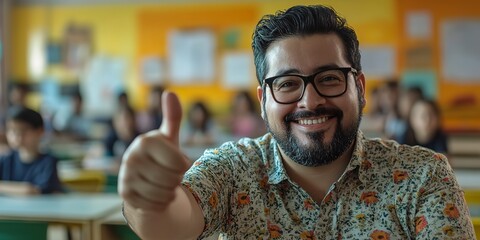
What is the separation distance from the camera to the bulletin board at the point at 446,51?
20.5 ft

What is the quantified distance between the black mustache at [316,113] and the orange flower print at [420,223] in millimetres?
306

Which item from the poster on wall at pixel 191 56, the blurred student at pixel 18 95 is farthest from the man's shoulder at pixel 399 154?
the blurred student at pixel 18 95

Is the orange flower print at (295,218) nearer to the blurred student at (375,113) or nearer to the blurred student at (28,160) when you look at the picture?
the blurred student at (28,160)

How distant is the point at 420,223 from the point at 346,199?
0.19m

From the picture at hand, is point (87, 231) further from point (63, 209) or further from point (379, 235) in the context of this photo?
point (379, 235)

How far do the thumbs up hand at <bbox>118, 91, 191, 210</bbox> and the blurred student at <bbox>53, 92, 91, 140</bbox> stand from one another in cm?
659

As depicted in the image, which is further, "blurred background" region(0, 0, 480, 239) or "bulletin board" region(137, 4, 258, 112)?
"bulletin board" region(137, 4, 258, 112)

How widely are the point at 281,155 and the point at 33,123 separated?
240 centimetres

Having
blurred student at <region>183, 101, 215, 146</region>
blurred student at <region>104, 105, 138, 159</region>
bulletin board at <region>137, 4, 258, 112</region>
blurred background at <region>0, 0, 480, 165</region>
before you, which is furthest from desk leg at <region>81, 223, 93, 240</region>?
bulletin board at <region>137, 4, 258, 112</region>

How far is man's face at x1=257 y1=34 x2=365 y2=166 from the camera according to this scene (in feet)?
4.45

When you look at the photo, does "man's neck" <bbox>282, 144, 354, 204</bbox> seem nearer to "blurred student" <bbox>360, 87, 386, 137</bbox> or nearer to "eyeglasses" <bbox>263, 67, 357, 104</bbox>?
"eyeglasses" <bbox>263, 67, 357, 104</bbox>

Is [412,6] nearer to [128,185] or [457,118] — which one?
[457,118]

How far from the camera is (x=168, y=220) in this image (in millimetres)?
1036

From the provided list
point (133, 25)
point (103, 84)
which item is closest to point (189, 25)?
point (133, 25)
